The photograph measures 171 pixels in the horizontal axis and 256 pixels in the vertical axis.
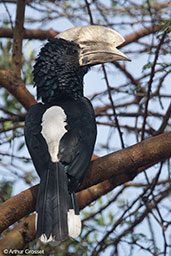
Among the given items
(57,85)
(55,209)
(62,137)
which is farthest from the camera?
(57,85)

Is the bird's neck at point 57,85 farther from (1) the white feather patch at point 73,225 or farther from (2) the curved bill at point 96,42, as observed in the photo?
(1) the white feather patch at point 73,225

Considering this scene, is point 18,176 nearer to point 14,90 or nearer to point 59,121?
point 14,90

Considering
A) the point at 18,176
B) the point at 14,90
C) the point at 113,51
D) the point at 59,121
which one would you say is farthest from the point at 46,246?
the point at 113,51

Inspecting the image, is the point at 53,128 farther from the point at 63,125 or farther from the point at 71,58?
the point at 71,58

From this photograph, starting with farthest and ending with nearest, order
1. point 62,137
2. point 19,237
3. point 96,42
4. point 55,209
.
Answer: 1. point 96,42
2. point 19,237
3. point 62,137
4. point 55,209

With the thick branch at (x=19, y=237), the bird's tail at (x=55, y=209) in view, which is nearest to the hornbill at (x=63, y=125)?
the bird's tail at (x=55, y=209)

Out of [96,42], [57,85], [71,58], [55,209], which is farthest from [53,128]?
[96,42]

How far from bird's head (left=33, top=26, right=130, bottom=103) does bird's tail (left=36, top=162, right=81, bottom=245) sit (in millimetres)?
1014

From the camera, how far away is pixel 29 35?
16.3ft

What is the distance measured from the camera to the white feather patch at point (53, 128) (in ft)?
9.70

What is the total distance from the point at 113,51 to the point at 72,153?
3.78ft

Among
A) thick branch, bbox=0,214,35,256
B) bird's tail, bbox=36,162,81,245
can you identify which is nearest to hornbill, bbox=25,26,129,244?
bird's tail, bbox=36,162,81,245

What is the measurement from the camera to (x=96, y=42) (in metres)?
3.85

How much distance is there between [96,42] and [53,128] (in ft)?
3.59
